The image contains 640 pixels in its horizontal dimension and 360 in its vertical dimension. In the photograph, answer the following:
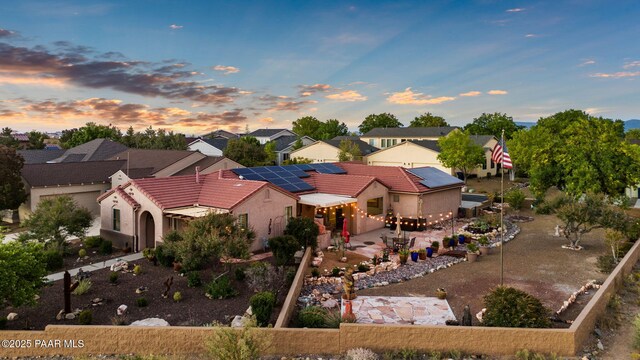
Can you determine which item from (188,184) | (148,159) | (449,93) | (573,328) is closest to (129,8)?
(188,184)

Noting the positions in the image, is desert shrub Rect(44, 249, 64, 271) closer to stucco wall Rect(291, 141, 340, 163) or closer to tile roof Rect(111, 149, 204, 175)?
tile roof Rect(111, 149, 204, 175)

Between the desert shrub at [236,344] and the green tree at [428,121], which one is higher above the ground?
the green tree at [428,121]

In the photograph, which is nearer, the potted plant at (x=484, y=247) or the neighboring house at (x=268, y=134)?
the potted plant at (x=484, y=247)

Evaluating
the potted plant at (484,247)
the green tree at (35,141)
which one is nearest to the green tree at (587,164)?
the potted plant at (484,247)

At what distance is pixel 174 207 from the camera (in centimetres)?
2352

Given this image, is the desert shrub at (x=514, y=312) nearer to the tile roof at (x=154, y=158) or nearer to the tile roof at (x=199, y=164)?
the tile roof at (x=199, y=164)

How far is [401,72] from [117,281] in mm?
31174

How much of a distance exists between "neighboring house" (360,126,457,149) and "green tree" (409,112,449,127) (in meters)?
38.3

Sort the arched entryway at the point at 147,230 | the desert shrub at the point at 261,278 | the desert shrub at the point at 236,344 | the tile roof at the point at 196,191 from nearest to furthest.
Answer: the desert shrub at the point at 236,344 → the desert shrub at the point at 261,278 → the tile roof at the point at 196,191 → the arched entryway at the point at 147,230

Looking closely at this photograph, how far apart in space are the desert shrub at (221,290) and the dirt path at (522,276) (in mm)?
5405

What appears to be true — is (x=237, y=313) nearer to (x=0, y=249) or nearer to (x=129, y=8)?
(x=0, y=249)

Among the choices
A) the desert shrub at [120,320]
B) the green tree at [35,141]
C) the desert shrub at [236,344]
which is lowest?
the desert shrub at [120,320]

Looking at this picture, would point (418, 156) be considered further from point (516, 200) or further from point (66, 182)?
point (66, 182)

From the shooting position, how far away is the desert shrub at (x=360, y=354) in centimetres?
1141
